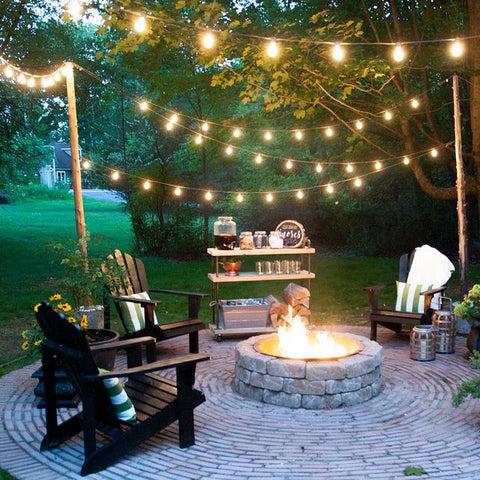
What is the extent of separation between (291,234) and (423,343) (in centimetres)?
232

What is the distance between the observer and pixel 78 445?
402 centimetres

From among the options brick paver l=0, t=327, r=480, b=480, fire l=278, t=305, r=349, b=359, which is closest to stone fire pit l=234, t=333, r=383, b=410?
brick paver l=0, t=327, r=480, b=480

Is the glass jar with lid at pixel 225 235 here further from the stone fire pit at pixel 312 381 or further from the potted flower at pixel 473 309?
the potted flower at pixel 473 309

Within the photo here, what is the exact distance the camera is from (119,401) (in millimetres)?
3680

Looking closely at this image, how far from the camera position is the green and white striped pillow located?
6.69m

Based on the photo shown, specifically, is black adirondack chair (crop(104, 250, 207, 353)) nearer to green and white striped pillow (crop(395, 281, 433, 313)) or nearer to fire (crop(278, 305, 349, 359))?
fire (crop(278, 305, 349, 359))

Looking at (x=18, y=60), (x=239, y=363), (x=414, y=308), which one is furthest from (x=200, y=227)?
(x=239, y=363)

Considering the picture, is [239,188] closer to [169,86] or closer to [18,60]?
[169,86]

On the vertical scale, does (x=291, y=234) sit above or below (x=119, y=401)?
above

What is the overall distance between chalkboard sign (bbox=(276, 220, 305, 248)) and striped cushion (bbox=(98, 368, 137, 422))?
415 cm

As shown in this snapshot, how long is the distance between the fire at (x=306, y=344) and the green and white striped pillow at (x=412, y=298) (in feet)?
4.95

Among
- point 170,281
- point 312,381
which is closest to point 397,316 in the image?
point 312,381

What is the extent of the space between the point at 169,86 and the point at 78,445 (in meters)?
8.99

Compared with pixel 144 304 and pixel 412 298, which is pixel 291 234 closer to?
pixel 412 298
